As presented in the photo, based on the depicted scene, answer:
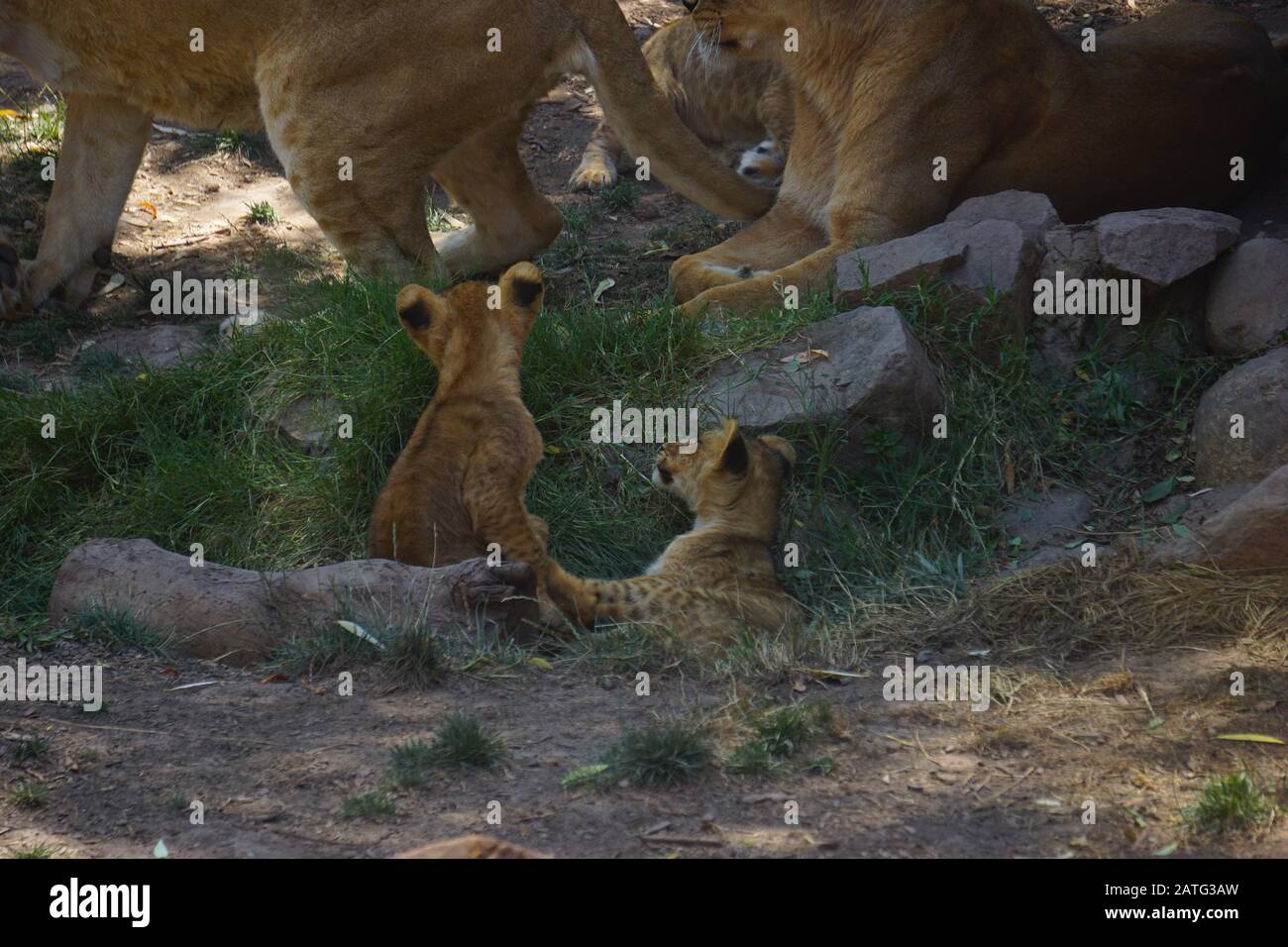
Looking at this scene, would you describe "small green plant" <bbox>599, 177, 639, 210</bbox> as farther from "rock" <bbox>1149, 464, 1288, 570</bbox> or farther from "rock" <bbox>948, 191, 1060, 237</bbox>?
"rock" <bbox>1149, 464, 1288, 570</bbox>

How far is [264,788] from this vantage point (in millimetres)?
3371

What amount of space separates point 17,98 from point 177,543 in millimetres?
4352

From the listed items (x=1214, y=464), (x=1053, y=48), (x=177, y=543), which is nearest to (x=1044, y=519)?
(x=1214, y=464)

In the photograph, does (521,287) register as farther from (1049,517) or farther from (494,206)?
(1049,517)

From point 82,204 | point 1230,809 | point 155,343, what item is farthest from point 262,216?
point 1230,809

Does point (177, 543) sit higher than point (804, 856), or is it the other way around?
point (177, 543)

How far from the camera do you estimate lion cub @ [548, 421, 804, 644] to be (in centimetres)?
429

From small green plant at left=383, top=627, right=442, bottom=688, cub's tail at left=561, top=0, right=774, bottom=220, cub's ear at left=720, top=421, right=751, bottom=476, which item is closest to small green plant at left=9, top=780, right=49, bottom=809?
small green plant at left=383, top=627, right=442, bottom=688

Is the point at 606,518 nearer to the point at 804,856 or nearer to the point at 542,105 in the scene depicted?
the point at 804,856

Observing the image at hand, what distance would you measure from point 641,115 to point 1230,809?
152 inches

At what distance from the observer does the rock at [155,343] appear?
6.21 metres

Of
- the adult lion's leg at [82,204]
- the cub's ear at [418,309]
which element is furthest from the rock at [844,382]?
the adult lion's leg at [82,204]

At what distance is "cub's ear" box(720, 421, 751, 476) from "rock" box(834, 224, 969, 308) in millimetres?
1273

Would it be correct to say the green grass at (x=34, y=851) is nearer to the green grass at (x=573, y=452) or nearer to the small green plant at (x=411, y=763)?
the small green plant at (x=411, y=763)
